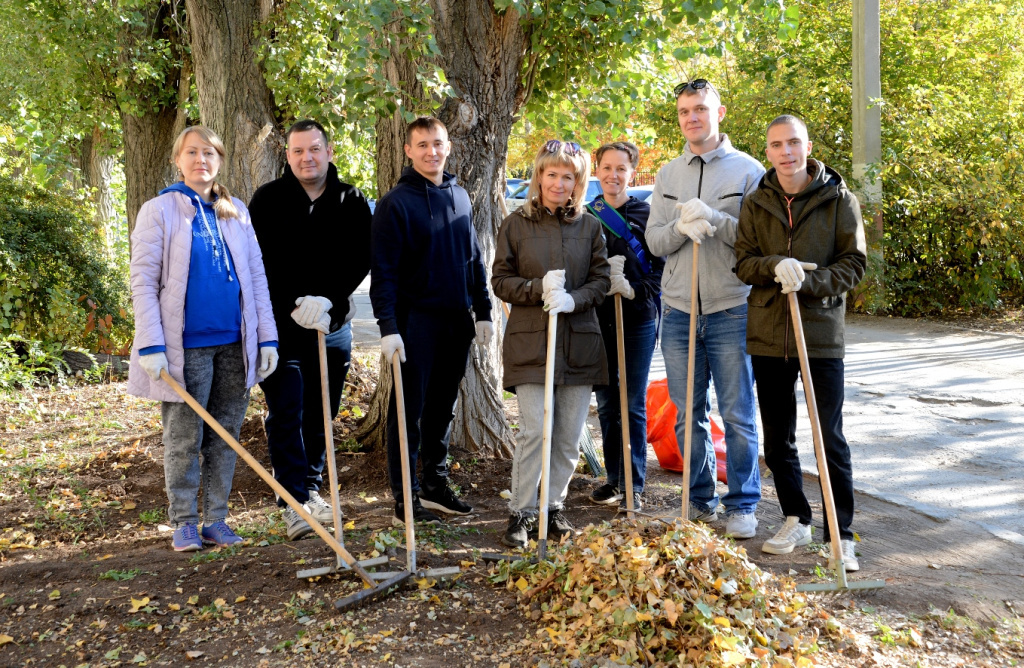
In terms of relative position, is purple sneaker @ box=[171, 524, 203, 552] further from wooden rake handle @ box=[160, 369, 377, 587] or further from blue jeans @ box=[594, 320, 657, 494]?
blue jeans @ box=[594, 320, 657, 494]

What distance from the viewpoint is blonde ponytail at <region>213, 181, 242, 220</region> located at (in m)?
4.11

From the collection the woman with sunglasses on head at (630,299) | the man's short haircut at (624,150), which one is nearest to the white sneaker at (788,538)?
the woman with sunglasses on head at (630,299)

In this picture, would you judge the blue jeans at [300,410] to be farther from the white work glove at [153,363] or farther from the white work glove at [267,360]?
the white work glove at [153,363]

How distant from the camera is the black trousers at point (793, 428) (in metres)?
3.97

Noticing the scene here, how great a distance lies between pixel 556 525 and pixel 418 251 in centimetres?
145

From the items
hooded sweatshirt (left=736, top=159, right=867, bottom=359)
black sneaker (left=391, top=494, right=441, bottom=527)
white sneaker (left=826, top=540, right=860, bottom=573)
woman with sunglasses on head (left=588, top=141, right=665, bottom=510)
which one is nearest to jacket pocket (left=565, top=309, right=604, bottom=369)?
woman with sunglasses on head (left=588, top=141, right=665, bottom=510)

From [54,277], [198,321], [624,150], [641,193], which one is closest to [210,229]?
[198,321]

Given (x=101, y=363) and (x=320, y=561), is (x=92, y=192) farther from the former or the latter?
(x=320, y=561)

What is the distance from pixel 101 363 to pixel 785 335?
6954 mm

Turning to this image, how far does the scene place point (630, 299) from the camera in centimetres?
466

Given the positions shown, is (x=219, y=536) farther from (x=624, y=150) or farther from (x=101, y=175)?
(x=101, y=175)

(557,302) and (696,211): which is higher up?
(696,211)

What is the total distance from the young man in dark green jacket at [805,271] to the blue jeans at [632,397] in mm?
730

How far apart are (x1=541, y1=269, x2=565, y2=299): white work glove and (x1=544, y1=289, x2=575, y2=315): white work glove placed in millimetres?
21
